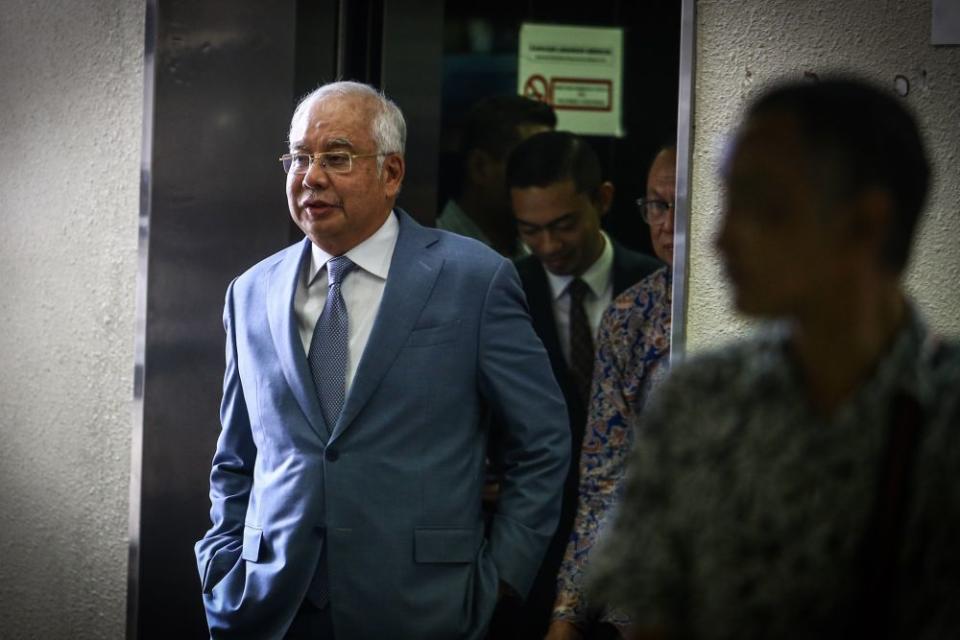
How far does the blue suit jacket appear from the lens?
2682 mm

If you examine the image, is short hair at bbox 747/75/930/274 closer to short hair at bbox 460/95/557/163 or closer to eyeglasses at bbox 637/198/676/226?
eyeglasses at bbox 637/198/676/226

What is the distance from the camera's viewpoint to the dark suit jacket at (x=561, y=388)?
3.37 metres

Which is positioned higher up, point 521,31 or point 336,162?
point 521,31

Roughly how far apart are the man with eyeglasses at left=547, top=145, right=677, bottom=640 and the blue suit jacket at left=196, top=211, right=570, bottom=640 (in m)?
0.20

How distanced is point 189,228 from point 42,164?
2.02 feet

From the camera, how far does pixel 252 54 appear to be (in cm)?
371

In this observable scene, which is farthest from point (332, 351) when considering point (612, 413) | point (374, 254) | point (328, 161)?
point (612, 413)

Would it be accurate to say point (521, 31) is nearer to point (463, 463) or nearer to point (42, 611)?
point (463, 463)

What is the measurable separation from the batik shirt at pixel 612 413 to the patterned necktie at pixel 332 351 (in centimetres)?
65

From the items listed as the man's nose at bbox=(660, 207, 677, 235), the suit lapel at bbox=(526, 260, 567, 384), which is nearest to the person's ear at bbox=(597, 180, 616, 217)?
the suit lapel at bbox=(526, 260, 567, 384)

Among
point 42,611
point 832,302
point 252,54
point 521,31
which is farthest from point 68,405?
point 832,302

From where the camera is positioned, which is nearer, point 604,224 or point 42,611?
point 604,224

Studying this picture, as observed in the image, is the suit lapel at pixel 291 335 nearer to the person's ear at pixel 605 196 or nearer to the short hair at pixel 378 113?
the short hair at pixel 378 113

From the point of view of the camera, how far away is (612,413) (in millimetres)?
3053
